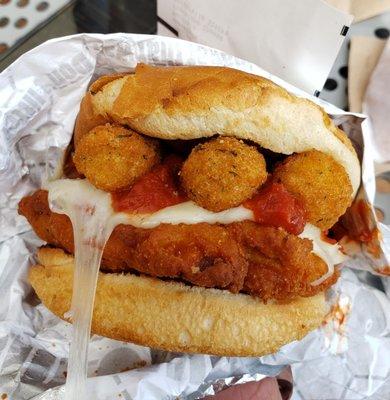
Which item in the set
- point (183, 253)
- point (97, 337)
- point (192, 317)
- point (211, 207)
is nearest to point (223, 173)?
point (211, 207)

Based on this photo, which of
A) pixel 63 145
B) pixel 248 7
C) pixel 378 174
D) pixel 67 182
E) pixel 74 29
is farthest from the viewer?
pixel 74 29

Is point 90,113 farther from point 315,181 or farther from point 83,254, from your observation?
point 315,181

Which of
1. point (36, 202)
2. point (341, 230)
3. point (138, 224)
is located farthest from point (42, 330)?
point (341, 230)

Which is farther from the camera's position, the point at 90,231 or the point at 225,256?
the point at 90,231

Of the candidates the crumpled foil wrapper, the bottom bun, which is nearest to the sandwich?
the bottom bun

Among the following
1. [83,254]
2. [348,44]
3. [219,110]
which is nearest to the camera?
[219,110]

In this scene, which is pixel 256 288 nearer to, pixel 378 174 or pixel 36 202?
pixel 36 202

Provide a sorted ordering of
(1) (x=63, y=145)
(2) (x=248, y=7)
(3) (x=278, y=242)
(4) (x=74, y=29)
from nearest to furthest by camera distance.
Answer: (3) (x=278, y=242) < (1) (x=63, y=145) < (2) (x=248, y=7) < (4) (x=74, y=29)
